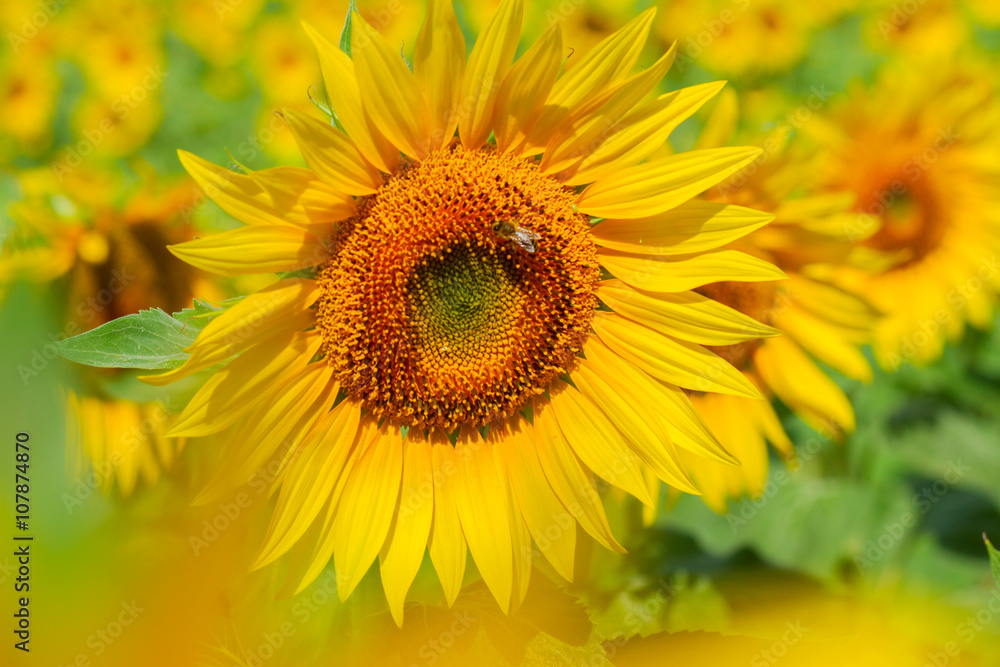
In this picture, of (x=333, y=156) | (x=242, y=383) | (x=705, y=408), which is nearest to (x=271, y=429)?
(x=242, y=383)

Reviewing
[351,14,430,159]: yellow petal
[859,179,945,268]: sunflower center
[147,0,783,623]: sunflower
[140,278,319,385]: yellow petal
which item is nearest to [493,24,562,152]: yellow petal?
[147,0,783,623]: sunflower

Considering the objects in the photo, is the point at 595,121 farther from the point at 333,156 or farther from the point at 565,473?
the point at 565,473

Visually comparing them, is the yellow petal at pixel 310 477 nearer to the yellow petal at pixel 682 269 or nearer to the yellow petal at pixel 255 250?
the yellow petal at pixel 255 250

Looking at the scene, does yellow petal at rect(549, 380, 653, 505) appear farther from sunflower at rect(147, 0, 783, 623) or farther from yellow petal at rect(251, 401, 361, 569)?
yellow petal at rect(251, 401, 361, 569)

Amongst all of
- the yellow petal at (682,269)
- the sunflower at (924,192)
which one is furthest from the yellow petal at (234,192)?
the sunflower at (924,192)

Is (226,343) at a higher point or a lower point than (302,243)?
lower

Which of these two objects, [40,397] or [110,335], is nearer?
[110,335]

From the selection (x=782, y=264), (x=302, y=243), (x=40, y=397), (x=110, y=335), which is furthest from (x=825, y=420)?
(x=40, y=397)

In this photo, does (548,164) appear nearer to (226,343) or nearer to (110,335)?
(226,343)
